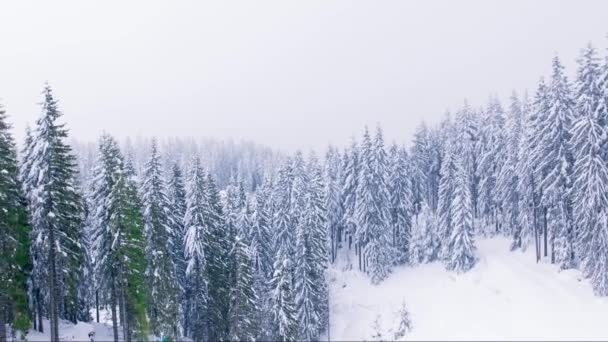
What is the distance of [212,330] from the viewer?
41.9 metres

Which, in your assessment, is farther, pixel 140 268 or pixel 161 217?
pixel 161 217

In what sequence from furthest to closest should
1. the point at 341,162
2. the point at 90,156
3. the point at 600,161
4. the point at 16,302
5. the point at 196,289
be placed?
1. the point at 90,156
2. the point at 341,162
3. the point at 196,289
4. the point at 600,161
5. the point at 16,302


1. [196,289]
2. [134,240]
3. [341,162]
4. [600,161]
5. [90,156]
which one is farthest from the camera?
[90,156]

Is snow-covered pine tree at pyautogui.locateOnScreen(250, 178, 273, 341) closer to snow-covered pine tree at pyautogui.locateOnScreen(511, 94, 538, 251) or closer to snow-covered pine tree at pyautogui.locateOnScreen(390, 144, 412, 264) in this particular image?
snow-covered pine tree at pyautogui.locateOnScreen(390, 144, 412, 264)

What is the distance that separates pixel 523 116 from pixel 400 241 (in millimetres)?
22374

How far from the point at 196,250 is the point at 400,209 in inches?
1327

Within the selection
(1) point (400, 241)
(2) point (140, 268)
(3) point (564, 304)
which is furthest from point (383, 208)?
(2) point (140, 268)

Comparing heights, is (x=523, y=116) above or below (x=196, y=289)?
above

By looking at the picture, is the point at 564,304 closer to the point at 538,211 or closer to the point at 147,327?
the point at 538,211

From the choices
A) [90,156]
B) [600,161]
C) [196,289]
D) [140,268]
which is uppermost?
[90,156]

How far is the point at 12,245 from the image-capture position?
2675 centimetres

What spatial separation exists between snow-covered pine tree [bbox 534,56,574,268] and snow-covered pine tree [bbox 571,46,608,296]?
6.86 ft

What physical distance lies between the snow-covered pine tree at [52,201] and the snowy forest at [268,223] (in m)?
0.11

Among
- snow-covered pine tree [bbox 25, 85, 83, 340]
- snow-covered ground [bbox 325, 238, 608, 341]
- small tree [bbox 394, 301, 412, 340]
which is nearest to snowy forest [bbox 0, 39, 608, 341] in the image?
snow-covered pine tree [bbox 25, 85, 83, 340]
